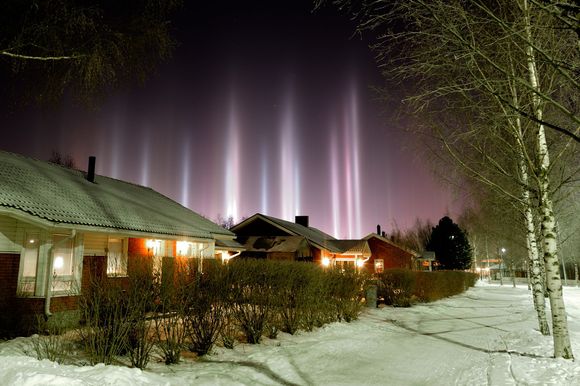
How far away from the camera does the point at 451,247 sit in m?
61.9

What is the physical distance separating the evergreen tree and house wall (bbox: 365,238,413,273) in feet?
56.9

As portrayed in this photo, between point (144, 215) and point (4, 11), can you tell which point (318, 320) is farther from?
point (4, 11)

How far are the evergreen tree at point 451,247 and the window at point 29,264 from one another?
193 ft

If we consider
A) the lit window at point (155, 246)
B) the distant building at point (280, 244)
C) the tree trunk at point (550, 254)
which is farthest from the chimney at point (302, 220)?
the tree trunk at point (550, 254)

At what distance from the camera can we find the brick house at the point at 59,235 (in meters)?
11.3

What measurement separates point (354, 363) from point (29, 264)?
9795 mm

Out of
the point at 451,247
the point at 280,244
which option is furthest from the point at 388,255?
the point at 451,247

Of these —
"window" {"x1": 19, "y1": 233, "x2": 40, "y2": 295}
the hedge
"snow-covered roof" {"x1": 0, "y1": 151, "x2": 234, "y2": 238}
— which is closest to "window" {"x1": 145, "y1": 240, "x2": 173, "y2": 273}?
"snow-covered roof" {"x1": 0, "y1": 151, "x2": 234, "y2": 238}

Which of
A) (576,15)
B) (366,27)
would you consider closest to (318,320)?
(366,27)

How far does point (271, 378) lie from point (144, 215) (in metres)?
12.1

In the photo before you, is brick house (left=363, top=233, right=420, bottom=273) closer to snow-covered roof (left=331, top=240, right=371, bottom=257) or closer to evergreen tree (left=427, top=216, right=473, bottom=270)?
snow-covered roof (left=331, top=240, right=371, bottom=257)

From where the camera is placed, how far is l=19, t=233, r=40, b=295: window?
12.1 metres

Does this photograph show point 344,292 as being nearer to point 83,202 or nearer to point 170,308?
point 170,308

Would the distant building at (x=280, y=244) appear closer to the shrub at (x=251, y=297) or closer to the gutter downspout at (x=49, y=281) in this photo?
the gutter downspout at (x=49, y=281)
